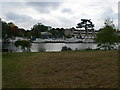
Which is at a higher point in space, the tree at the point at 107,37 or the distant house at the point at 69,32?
the distant house at the point at 69,32

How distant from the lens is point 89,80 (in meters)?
5.99

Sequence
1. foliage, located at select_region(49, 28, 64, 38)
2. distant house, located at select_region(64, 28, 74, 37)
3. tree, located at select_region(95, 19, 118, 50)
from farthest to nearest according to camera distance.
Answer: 1. distant house, located at select_region(64, 28, 74, 37)
2. foliage, located at select_region(49, 28, 64, 38)
3. tree, located at select_region(95, 19, 118, 50)

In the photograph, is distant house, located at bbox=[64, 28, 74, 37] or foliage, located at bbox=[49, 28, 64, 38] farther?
distant house, located at bbox=[64, 28, 74, 37]

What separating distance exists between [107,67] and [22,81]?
3347 mm

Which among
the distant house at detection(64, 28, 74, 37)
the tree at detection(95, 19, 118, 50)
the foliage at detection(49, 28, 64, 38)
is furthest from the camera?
the distant house at detection(64, 28, 74, 37)

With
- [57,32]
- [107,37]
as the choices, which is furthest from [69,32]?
[107,37]

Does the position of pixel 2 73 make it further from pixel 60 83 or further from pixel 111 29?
pixel 111 29

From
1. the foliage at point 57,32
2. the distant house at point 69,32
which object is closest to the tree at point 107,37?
the foliage at point 57,32

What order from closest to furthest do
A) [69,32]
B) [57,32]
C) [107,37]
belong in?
[107,37] < [57,32] < [69,32]

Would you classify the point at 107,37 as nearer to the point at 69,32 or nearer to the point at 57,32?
the point at 57,32

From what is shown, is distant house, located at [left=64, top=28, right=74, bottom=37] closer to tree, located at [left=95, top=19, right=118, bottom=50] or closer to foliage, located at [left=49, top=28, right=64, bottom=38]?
foliage, located at [left=49, top=28, right=64, bottom=38]

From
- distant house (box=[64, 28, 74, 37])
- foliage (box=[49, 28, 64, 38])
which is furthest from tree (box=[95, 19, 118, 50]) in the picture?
distant house (box=[64, 28, 74, 37])

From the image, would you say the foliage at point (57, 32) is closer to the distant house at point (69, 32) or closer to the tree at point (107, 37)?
the distant house at point (69, 32)

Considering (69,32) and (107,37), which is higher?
(69,32)
